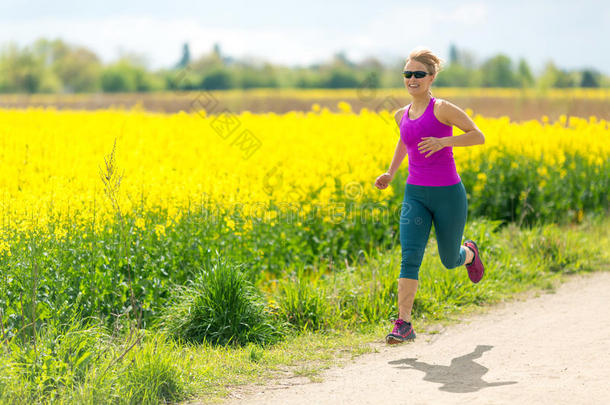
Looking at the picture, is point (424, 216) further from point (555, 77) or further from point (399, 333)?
point (555, 77)

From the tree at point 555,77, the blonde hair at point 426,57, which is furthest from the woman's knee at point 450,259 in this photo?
the tree at point 555,77

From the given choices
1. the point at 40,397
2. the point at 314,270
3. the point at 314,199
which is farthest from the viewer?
the point at 314,199

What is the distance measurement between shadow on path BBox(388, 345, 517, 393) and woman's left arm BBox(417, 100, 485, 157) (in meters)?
1.54

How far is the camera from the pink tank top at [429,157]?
4.96 metres

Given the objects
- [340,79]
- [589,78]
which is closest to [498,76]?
[589,78]

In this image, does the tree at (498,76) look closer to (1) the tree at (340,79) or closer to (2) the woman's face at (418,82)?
(1) the tree at (340,79)

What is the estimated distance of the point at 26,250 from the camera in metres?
5.22

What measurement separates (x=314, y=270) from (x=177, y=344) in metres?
2.22

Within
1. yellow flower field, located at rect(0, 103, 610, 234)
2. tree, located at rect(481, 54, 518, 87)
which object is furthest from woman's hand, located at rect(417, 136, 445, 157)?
tree, located at rect(481, 54, 518, 87)

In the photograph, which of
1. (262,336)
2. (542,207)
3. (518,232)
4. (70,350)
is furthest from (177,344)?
(542,207)

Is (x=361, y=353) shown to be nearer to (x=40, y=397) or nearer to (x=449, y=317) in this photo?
(x=449, y=317)

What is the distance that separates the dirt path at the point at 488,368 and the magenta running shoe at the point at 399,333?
4.3 inches

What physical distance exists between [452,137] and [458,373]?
1679 mm

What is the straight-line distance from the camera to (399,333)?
523 cm
